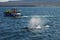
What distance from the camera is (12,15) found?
35.9ft

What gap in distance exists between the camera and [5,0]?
34.3 ft

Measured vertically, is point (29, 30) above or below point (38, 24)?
above

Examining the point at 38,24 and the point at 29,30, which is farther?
the point at 38,24

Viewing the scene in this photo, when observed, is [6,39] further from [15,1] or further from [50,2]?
[50,2]

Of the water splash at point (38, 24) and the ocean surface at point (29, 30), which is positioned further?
the water splash at point (38, 24)

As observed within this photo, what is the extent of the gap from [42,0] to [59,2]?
1016mm

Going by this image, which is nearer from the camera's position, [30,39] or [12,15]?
[30,39]

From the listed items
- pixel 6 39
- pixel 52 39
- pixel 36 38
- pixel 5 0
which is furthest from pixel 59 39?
pixel 5 0

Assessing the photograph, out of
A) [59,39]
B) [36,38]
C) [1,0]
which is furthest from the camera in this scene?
[1,0]

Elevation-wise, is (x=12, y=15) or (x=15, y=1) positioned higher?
(x=15, y=1)

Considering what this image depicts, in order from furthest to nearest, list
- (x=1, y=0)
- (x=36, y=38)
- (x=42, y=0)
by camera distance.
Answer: (x=42, y=0), (x=1, y=0), (x=36, y=38)

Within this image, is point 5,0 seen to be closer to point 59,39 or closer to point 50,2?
point 50,2

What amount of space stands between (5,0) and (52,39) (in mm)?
5504

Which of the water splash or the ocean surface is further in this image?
the water splash
